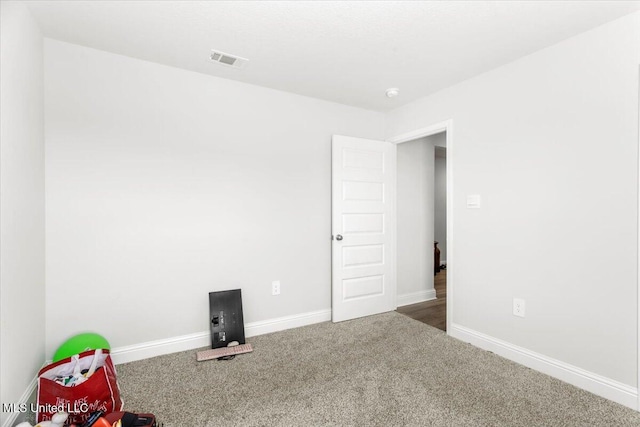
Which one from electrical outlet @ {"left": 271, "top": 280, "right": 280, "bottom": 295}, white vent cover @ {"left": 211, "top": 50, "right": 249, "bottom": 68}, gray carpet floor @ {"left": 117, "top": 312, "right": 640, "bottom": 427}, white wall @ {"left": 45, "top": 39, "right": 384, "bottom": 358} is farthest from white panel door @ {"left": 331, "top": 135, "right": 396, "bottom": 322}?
white vent cover @ {"left": 211, "top": 50, "right": 249, "bottom": 68}

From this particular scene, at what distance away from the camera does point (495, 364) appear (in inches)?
98.1

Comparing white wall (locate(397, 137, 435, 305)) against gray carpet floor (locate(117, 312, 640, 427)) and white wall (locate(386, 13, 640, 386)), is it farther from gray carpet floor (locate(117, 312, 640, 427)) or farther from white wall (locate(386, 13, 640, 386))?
gray carpet floor (locate(117, 312, 640, 427))

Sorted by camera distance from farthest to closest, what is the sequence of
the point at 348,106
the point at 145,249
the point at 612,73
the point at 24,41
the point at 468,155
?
the point at 348,106 → the point at 468,155 → the point at 145,249 → the point at 612,73 → the point at 24,41

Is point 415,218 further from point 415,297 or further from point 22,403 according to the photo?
point 22,403

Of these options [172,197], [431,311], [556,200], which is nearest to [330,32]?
[172,197]

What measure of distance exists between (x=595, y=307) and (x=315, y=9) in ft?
8.97

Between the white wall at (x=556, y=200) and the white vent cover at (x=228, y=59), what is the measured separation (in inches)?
81.1

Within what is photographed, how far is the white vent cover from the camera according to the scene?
8.27 ft

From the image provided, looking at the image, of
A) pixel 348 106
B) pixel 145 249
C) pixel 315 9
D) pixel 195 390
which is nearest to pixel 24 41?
pixel 145 249

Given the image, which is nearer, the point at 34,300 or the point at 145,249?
the point at 34,300

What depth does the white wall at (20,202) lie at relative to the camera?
165 cm

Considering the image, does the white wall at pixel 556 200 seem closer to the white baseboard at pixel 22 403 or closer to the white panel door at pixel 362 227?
the white panel door at pixel 362 227

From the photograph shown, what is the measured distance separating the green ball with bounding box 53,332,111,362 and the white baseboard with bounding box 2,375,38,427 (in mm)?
182

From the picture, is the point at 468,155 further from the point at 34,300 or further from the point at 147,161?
the point at 34,300
